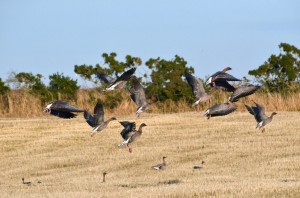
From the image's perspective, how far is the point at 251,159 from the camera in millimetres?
21203

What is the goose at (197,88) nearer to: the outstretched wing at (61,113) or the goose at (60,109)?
the goose at (60,109)

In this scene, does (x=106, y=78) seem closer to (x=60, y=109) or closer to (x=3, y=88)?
(x=60, y=109)

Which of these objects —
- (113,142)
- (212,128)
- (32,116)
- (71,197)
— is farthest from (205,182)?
(32,116)

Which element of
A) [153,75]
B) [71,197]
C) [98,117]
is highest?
[153,75]

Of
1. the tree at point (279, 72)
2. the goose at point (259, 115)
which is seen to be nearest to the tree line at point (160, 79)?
the tree at point (279, 72)

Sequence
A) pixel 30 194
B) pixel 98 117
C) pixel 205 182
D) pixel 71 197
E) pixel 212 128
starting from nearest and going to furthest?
pixel 98 117, pixel 71 197, pixel 30 194, pixel 205 182, pixel 212 128

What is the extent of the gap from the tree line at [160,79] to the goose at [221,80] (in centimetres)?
2126

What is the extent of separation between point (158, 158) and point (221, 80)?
10326 millimetres

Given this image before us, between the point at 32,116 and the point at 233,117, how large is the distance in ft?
28.2

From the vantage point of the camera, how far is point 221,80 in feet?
40.8

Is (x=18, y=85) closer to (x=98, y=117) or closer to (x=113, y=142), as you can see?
(x=113, y=142)

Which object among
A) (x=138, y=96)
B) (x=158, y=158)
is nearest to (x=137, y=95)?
(x=138, y=96)

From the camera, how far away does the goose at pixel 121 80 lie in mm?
11938

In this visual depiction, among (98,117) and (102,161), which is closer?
(98,117)
